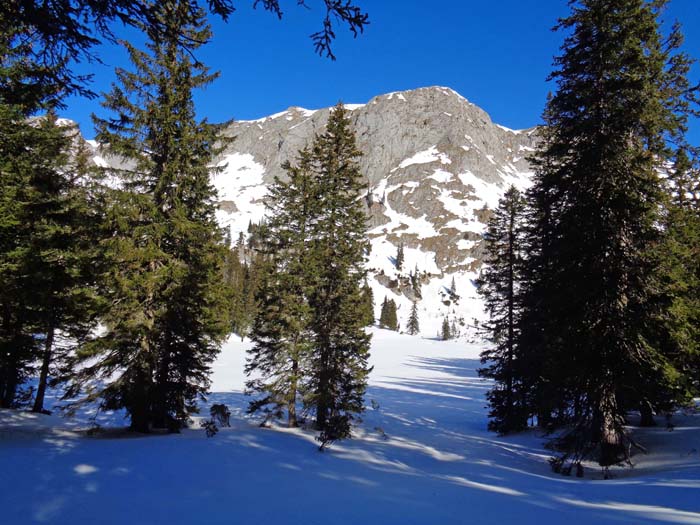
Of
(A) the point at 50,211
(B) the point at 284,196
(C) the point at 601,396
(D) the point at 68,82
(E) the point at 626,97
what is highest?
(E) the point at 626,97

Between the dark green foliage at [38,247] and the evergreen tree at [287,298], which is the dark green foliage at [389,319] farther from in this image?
the dark green foliage at [38,247]

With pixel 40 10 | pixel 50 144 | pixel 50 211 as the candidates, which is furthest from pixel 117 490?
pixel 50 144

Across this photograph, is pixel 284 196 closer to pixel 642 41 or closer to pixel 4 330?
pixel 4 330

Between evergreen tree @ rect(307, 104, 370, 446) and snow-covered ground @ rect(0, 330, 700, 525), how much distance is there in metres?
2.22

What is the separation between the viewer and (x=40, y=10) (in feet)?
12.2

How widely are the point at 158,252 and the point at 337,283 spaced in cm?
760

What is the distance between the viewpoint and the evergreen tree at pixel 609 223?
32.6 ft

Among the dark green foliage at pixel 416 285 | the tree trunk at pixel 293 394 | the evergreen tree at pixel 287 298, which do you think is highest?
the dark green foliage at pixel 416 285

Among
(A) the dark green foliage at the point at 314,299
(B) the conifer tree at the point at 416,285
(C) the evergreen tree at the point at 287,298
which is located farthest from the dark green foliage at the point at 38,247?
(B) the conifer tree at the point at 416,285

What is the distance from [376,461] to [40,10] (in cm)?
1081

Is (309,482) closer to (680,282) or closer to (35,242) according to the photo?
(680,282)

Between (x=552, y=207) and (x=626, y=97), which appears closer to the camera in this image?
(x=626, y=97)

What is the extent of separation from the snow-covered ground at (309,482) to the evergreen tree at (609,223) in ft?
6.18

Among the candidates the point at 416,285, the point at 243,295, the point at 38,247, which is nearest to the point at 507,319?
the point at 38,247
